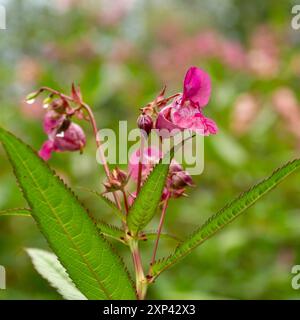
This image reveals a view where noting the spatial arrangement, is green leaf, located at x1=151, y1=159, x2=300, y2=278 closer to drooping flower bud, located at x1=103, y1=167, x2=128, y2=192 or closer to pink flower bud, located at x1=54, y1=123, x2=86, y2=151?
drooping flower bud, located at x1=103, y1=167, x2=128, y2=192

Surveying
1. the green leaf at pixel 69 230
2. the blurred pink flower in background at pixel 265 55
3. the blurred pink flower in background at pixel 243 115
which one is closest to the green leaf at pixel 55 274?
the green leaf at pixel 69 230

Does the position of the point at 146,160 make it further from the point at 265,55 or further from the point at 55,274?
the point at 265,55

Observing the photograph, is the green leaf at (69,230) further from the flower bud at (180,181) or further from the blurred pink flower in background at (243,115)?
Answer: the blurred pink flower in background at (243,115)

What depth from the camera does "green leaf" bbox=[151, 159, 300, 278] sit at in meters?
0.73

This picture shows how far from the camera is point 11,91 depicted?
3920mm

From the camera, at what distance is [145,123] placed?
2.65 ft

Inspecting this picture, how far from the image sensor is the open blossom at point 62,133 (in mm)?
925

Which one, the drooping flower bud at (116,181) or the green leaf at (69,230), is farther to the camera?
the drooping flower bud at (116,181)

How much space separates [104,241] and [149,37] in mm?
5398

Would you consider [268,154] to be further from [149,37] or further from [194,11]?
[194,11]

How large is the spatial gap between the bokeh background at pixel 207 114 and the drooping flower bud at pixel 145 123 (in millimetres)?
1310

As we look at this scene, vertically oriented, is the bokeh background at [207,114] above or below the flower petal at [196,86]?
above

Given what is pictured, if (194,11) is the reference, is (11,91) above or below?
below
